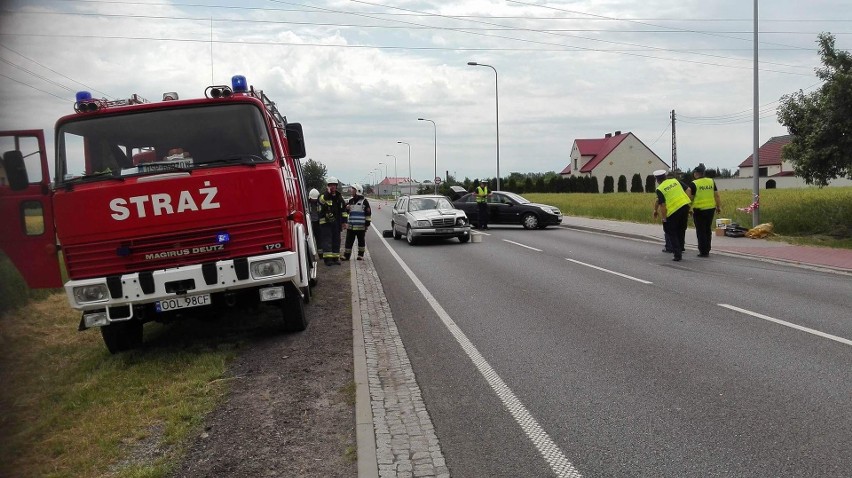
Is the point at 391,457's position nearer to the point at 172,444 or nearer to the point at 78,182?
the point at 172,444

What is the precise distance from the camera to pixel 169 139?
25.0 ft

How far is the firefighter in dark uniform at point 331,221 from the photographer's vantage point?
1584cm

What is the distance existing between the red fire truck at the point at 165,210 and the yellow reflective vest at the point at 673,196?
945 centimetres

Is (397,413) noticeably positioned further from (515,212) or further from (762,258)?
(515,212)

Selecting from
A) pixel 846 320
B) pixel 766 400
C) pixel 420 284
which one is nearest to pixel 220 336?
pixel 420 284

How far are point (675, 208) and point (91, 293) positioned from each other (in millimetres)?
11427

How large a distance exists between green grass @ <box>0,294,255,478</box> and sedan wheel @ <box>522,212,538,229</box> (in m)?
19.1

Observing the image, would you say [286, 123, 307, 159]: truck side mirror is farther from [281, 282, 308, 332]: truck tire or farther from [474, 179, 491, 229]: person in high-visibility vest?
[474, 179, 491, 229]: person in high-visibility vest

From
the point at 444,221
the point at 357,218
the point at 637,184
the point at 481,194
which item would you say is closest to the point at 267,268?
the point at 357,218

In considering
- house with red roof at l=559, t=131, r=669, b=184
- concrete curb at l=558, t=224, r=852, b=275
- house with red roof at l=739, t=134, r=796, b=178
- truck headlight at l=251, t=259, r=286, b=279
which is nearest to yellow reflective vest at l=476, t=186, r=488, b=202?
concrete curb at l=558, t=224, r=852, b=275

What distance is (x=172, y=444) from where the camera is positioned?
16.0ft

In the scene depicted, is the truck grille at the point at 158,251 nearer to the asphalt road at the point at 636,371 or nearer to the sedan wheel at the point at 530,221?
the asphalt road at the point at 636,371

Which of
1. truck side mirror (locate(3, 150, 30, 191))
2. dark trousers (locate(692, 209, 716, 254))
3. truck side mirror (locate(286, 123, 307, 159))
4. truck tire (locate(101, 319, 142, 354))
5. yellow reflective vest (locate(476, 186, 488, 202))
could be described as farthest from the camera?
yellow reflective vest (locate(476, 186, 488, 202))

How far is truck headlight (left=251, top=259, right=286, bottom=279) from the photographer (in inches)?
284
